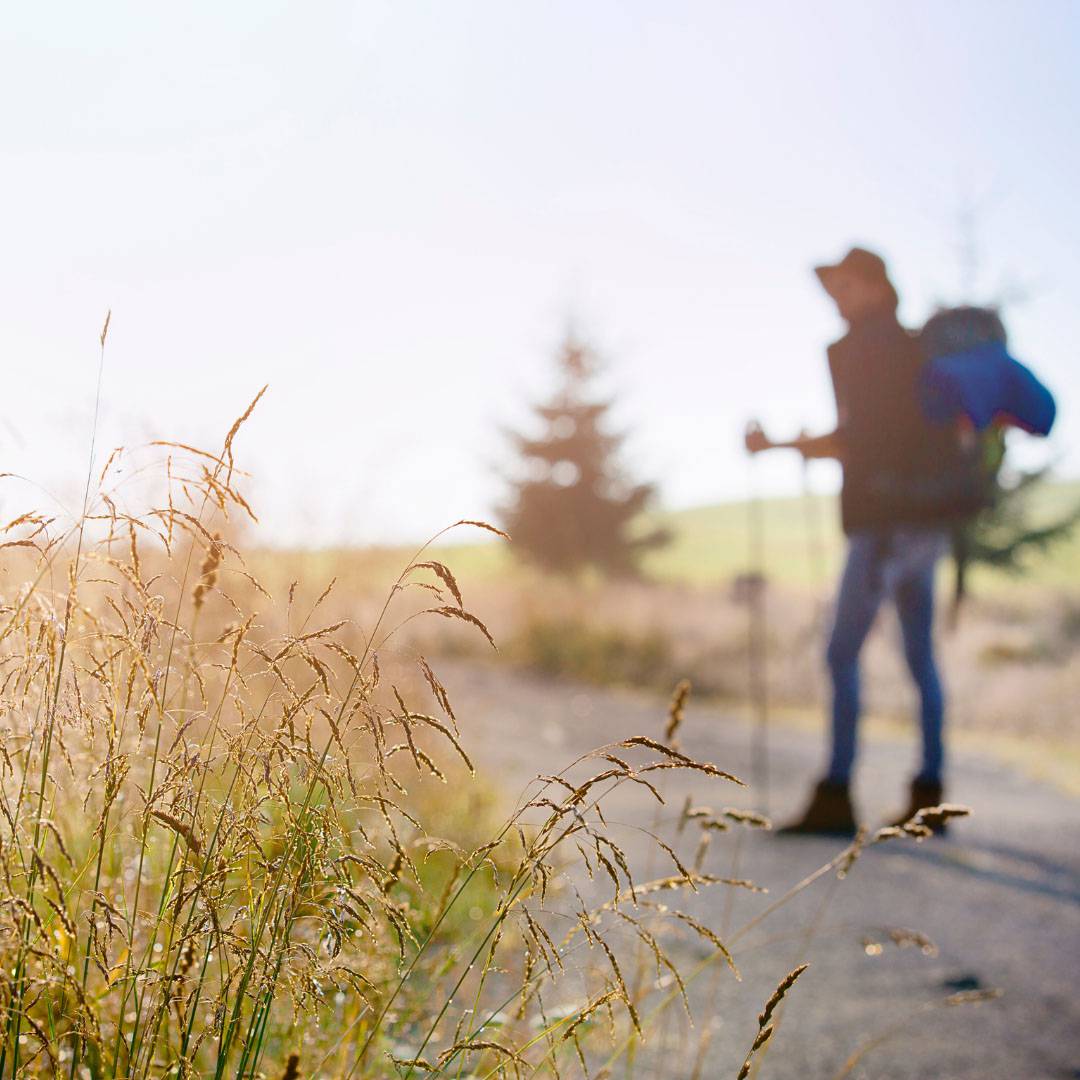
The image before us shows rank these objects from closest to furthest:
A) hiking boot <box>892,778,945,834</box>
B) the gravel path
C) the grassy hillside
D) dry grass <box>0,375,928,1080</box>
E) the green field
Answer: dry grass <box>0,375,928,1080</box> < the gravel path < hiking boot <box>892,778,945,834</box> < the grassy hillside < the green field

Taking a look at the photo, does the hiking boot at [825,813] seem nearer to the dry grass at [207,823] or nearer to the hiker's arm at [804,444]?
the hiker's arm at [804,444]

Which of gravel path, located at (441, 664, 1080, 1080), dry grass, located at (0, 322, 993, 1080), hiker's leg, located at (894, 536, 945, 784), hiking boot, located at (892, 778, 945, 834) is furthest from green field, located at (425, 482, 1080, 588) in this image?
dry grass, located at (0, 322, 993, 1080)

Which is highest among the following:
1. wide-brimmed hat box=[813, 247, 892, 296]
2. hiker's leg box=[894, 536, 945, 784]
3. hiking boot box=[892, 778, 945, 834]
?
wide-brimmed hat box=[813, 247, 892, 296]

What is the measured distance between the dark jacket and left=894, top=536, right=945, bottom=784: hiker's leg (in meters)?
0.24

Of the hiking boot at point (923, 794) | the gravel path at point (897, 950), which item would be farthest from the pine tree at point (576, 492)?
the hiking boot at point (923, 794)

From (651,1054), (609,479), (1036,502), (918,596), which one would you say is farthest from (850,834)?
(609,479)

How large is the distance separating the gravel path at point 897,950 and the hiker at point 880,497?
322 mm

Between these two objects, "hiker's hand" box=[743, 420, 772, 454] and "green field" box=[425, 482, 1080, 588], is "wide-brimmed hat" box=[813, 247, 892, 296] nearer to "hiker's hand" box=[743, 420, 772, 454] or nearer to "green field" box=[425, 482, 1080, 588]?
"hiker's hand" box=[743, 420, 772, 454]

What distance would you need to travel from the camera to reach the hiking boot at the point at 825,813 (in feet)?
15.9

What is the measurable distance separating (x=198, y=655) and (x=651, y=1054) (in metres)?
1.65

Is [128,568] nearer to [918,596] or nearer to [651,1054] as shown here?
[651,1054]

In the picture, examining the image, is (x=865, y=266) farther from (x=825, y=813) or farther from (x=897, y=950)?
(x=897, y=950)

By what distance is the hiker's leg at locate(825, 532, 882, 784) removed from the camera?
485cm

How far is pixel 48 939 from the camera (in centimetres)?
121
